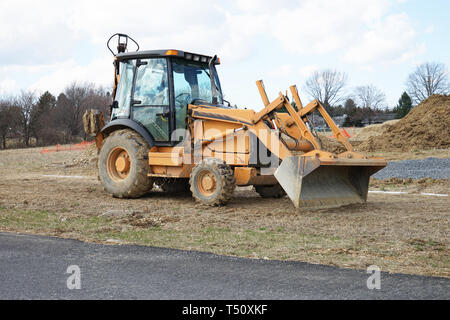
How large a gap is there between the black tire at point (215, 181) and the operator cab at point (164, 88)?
3.30 ft

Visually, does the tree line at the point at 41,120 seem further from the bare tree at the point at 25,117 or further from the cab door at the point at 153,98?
the cab door at the point at 153,98

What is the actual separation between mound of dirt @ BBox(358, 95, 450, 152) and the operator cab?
13046 mm

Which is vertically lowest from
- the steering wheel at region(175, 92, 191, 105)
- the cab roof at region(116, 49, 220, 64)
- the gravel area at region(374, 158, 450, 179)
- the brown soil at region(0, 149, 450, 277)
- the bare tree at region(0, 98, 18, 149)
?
the brown soil at region(0, 149, 450, 277)

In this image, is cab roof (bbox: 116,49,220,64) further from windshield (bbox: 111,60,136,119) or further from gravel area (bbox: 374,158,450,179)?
gravel area (bbox: 374,158,450,179)

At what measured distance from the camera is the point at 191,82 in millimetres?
9805

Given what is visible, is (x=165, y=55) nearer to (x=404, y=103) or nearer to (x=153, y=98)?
(x=153, y=98)

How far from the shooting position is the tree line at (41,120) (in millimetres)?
49438

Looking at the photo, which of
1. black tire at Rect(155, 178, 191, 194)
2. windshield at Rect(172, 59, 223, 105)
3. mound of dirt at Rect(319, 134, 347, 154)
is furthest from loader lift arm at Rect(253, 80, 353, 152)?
mound of dirt at Rect(319, 134, 347, 154)

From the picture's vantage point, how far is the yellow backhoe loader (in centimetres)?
840

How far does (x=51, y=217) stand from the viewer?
7770 millimetres

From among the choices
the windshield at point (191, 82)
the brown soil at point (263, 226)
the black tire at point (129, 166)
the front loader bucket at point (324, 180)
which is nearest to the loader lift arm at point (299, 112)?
the front loader bucket at point (324, 180)

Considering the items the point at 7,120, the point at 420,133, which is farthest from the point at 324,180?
the point at 7,120

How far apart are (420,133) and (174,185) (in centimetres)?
1431
